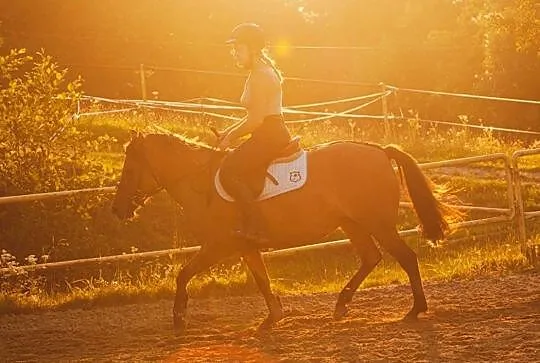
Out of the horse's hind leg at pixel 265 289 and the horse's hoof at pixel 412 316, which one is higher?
the horse's hind leg at pixel 265 289

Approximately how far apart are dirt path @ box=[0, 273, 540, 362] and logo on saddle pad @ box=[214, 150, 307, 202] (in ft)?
4.19

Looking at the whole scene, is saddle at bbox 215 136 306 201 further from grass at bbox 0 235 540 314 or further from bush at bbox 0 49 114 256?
bush at bbox 0 49 114 256

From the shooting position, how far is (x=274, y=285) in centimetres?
1228

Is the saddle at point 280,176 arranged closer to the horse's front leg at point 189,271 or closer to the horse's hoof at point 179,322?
the horse's front leg at point 189,271

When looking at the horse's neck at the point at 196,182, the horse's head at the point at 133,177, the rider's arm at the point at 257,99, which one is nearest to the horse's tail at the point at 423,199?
the rider's arm at the point at 257,99

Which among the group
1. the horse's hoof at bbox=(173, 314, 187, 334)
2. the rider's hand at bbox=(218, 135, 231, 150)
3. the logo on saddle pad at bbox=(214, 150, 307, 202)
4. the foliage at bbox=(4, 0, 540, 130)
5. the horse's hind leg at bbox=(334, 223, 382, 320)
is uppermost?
the foliage at bbox=(4, 0, 540, 130)

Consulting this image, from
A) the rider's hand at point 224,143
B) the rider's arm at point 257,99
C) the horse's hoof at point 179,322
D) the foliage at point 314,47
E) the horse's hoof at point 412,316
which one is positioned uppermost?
the foliage at point 314,47

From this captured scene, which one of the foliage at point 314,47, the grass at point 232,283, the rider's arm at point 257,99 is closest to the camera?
the rider's arm at point 257,99

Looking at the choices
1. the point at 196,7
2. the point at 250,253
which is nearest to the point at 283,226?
the point at 250,253

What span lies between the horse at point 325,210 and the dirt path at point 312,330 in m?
0.41

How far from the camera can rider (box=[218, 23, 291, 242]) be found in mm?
8914

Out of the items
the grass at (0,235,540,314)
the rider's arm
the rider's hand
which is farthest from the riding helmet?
the grass at (0,235,540,314)

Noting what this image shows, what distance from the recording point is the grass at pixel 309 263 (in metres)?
11.6

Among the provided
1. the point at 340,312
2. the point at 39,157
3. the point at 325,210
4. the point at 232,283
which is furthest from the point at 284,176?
the point at 39,157
